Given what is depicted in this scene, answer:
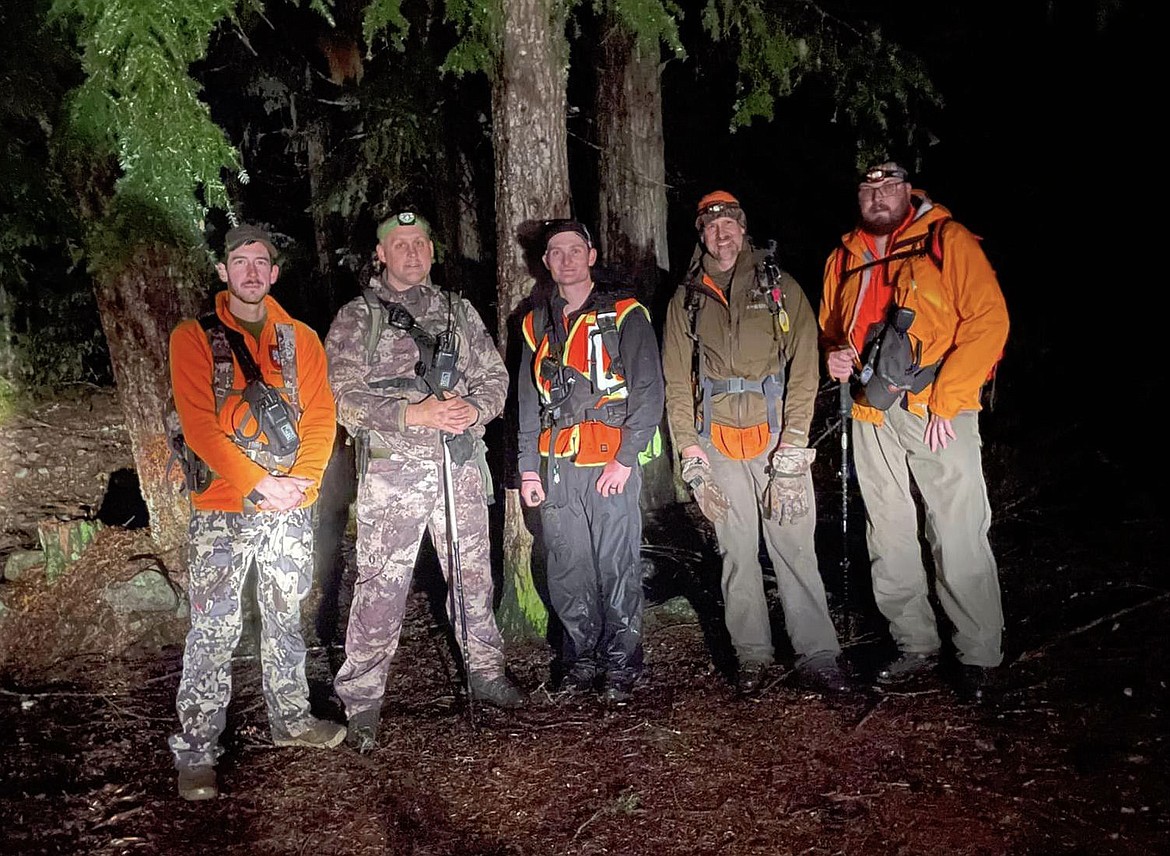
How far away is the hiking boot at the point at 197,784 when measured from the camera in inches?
165

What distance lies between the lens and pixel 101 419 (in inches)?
484

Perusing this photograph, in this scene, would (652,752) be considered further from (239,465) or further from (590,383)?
(239,465)

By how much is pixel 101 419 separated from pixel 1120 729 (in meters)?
12.6

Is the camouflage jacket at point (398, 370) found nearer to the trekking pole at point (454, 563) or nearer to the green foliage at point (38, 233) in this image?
the trekking pole at point (454, 563)

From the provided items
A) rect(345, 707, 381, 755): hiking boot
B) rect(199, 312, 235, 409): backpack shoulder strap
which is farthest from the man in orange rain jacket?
rect(199, 312, 235, 409): backpack shoulder strap

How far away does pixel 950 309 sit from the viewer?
4719 millimetres

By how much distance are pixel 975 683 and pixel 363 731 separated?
3.36 m

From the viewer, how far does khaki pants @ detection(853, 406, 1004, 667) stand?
4.80 m

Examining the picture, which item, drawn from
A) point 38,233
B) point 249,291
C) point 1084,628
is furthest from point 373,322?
point 38,233

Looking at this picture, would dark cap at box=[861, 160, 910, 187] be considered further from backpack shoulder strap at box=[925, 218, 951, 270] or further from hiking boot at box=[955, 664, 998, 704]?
hiking boot at box=[955, 664, 998, 704]

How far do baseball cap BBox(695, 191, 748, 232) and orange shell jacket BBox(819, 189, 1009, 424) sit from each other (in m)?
0.90

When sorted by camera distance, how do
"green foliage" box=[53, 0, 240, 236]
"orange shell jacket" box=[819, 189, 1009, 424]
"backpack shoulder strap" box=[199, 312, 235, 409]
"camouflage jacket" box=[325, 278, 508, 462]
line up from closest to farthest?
"green foliage" box=[53, 0, 240, 236] < "backpack shoulder strap" box=[199, 312, 235, 409] < "orange shell jacket" box=[819, 189, 1009, 424] < "camouflage jacket" box=[325, 278, 508, 462]

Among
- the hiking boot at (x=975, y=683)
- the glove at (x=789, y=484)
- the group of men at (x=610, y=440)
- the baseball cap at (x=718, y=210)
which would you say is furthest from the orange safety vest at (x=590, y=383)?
the hiking boot at (x=975, y=683)

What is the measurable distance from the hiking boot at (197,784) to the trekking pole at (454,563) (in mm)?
1336
